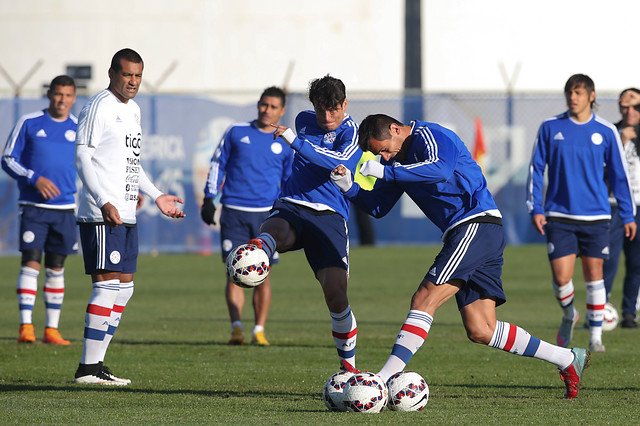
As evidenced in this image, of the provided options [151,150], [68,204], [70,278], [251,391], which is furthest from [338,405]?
[151,150]

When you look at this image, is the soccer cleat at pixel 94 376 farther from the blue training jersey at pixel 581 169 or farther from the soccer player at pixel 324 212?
the blue training jersey at pixel 581 169

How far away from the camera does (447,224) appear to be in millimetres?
8461

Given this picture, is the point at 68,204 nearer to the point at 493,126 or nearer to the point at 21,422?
the point at 21,422

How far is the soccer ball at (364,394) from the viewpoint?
7965 millimetres

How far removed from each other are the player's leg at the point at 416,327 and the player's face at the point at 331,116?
1.69m

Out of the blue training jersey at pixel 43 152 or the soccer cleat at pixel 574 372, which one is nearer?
the soccer cleat at pixel 574 372

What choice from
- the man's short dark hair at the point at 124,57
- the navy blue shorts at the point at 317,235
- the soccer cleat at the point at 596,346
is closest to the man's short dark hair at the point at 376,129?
the navy blue shorts at the point at 317,235

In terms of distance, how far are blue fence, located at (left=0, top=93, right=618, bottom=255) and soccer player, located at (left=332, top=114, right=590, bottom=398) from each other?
663 inches

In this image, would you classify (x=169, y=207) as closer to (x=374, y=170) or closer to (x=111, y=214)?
(x=111, y=214)

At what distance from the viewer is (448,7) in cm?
3794

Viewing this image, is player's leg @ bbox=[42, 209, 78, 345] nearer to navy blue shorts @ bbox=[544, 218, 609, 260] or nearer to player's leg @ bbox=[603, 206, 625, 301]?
navy blue shorts @ bbox=[544, 218, 609, 260]

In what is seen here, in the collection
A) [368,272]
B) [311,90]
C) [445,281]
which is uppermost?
[311,90]

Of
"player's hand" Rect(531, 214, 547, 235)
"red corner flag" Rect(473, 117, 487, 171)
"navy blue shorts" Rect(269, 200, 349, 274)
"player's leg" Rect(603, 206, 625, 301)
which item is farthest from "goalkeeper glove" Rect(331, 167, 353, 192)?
"red corner flag" Rect(473, 117, 487, 171)

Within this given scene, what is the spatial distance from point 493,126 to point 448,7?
12.5m
